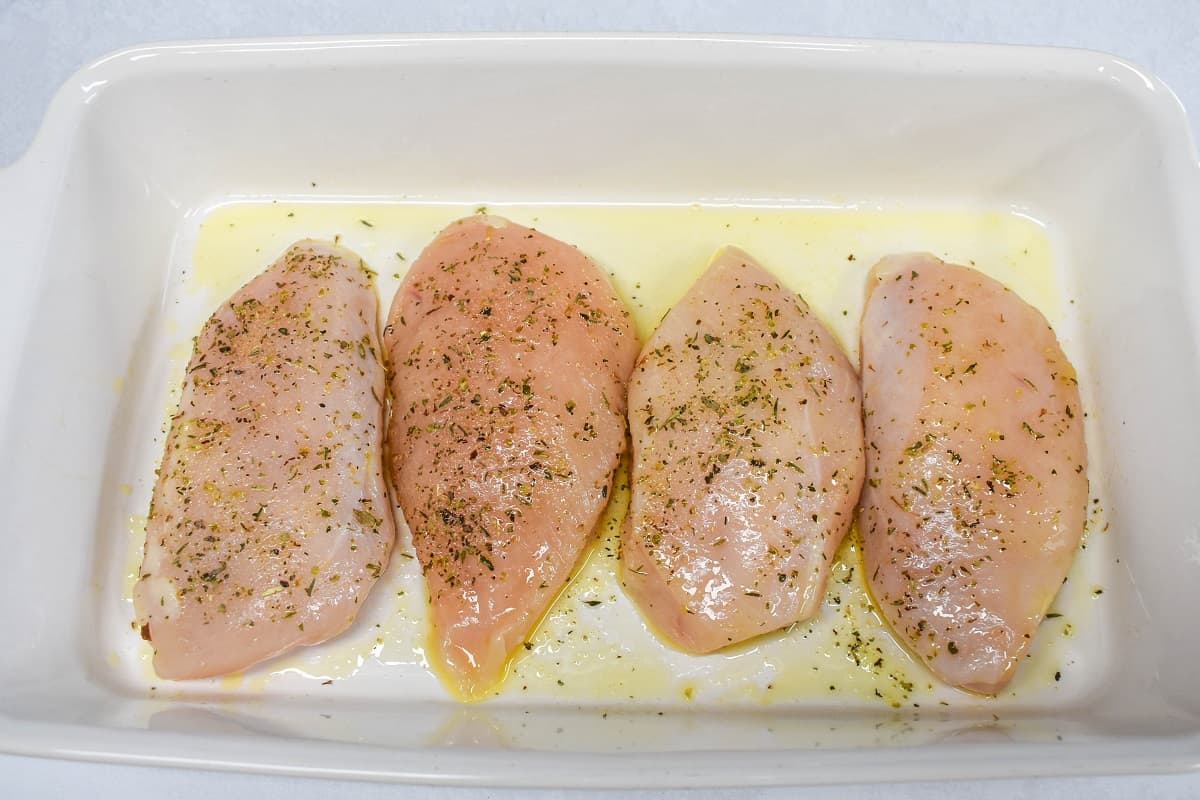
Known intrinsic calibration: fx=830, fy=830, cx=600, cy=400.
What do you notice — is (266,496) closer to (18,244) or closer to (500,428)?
(500,428)

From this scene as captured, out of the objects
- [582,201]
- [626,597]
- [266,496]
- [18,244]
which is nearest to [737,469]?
[626,597]

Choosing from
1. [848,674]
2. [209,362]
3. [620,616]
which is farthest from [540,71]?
[848,674]

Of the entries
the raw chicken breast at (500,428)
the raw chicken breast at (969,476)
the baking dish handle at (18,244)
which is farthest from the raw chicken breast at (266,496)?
the raw chicken breast at (969,476)

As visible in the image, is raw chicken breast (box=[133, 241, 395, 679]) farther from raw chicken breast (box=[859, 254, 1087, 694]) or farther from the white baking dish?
raw chicken breast (box=[859, 254, 1087, 694])

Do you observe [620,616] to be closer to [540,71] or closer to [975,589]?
[975,589]

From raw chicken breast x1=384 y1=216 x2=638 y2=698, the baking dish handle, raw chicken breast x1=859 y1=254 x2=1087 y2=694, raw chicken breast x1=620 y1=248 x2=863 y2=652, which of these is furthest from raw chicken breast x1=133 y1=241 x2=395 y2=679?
raw chicken breast x1=859 y1=254 x2=1087 y2=694
